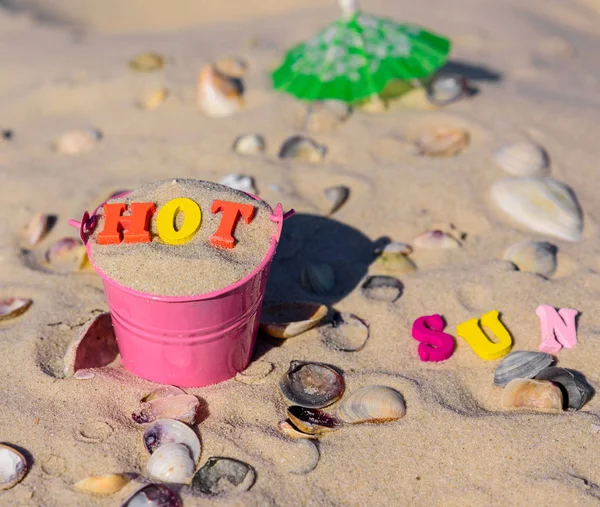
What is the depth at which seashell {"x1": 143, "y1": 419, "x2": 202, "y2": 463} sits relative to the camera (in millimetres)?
2350

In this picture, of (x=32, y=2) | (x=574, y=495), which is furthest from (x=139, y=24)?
(x=574, y=495)

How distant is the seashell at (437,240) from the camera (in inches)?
134

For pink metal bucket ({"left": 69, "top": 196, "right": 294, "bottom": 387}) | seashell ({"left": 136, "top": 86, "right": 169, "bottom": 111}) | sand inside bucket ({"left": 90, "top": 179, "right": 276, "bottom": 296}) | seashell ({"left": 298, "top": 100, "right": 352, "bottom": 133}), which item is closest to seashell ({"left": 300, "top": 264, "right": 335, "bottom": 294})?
pink metal bucket ({"left": 69, "top": 196, "right": 294, "bottom": 387})

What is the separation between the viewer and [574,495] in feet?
7.22

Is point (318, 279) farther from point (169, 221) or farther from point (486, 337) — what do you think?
point (169, 221)

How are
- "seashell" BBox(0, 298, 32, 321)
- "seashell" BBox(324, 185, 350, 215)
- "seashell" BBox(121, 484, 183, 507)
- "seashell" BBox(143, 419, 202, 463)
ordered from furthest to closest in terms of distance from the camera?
"seashell" BBox(324, 185, 350, 215)
"seashell" BBox(0, 298, 32, 321)
"seashell" BBox(143, 419, 202, 463)
"seashell" BBox(121, 484, 183, 507)

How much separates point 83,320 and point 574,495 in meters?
2.13

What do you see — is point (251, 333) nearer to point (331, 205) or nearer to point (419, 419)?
point (419, 419)

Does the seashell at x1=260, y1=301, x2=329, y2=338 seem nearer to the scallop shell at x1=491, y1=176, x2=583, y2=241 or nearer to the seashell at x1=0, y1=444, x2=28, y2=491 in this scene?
the seashell at x1=0, y1=444, x2=28, y2=491

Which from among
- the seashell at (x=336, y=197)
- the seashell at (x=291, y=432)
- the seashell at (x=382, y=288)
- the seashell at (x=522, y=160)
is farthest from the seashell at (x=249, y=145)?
the seashell at (x=291, y=432)

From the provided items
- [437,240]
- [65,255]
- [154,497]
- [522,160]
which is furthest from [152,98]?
[154,497]

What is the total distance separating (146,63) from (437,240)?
2857 millimetres

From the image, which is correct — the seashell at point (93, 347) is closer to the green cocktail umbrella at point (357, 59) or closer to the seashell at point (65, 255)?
the seashell at point (65, 255)

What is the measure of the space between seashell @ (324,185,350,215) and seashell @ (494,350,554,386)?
138 cm
